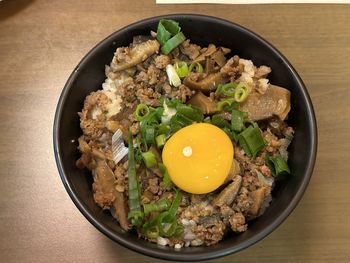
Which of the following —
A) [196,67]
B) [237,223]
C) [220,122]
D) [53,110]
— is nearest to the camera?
[237,223]

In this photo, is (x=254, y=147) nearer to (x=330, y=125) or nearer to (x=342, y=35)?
(x=330, y=125)

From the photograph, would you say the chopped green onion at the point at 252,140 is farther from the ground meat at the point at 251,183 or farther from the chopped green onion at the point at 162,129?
the chopped green onion at the point at 162,129

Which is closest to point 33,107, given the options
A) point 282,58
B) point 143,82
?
point 143,82

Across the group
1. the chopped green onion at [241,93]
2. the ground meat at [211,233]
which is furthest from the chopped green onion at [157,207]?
the chopped green onion at [241,93]

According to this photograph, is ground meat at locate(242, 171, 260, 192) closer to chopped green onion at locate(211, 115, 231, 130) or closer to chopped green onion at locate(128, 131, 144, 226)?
chopped green onion at locate(211, 115, 231, 130)

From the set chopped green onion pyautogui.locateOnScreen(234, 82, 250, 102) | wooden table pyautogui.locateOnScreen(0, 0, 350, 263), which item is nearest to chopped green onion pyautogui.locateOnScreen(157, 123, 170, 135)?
chopped green onion pyautogui.locateOnScreen(234, 82, 250, 102)

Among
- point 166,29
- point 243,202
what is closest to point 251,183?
point 243,202

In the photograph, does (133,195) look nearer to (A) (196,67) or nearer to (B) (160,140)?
(B) (160,140)
